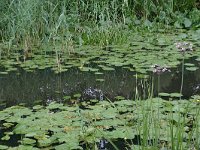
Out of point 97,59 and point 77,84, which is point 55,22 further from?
point 77,84

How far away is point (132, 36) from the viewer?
6.29m

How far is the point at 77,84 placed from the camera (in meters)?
4.41

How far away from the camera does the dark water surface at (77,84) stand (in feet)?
13.4

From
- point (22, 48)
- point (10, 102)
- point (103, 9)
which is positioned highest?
point (103, 9)

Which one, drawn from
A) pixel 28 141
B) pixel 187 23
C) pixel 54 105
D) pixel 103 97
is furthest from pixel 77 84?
pixel 187 23

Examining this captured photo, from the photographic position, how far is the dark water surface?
13.4 ft

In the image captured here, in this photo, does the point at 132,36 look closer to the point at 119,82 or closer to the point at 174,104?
the point at 119,82

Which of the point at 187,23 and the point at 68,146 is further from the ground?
the point at 187,23

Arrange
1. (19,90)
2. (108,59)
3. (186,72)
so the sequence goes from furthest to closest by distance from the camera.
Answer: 1. (108,59)
2. (186,72)
3. (19,90)

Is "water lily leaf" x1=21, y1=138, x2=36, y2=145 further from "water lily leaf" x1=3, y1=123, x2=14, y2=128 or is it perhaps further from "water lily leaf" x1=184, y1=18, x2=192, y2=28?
"water lily leaf" x1=184, y1=18, x2=192, y2=28

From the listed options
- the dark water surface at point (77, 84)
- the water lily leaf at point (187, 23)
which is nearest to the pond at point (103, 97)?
the dark water surface at point (77, 84)

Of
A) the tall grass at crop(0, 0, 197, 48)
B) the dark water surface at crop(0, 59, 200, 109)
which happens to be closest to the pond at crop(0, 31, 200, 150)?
the dark water surface at crop(0, 59, 200, 109)

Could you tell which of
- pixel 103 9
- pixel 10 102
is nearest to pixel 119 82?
pixel 10 102

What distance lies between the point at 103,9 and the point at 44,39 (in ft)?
2.86
